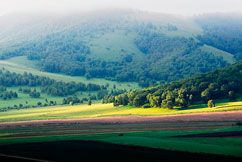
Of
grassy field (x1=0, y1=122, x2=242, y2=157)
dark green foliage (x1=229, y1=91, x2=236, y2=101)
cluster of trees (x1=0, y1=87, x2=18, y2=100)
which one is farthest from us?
cluster of trees (x1=0, y1=87, x2=18, y2=100)

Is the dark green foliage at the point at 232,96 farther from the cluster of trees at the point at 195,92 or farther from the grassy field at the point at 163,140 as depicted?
the grassy field at the point at 163,140

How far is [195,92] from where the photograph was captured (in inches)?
4218

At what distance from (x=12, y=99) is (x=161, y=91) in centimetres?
10423

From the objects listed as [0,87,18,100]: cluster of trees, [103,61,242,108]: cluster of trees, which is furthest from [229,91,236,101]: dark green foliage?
[0,87,18,100]: cluster of trees

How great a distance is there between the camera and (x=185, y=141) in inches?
1909

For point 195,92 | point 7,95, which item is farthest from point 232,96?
point 7,95

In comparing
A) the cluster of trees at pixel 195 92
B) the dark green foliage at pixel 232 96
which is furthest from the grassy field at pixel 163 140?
the dark green foliage at pixel 232 96

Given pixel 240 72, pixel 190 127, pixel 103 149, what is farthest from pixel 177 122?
pixel 240 72

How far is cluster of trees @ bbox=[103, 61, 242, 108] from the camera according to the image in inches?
3996

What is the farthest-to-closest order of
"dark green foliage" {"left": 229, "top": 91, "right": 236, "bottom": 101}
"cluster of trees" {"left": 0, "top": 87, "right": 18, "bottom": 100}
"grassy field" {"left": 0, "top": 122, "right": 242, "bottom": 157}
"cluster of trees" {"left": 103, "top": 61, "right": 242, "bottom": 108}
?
"cluster of trees" {"left": 0, "top": 87, "right": 18, "bottom": 100} → "cluster of trees" {"left": 103, "top": 61, "right": 242, "bottom": 108} → "dark green foliage" {"left": 229, "top": 91, "right": 236, "bottom": 101} → "grassy field" {"left": 0, "top": 122, "right": 242, "bottom": 157}

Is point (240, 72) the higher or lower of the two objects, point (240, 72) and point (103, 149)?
the higher

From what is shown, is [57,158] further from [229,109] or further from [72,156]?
[229,109]

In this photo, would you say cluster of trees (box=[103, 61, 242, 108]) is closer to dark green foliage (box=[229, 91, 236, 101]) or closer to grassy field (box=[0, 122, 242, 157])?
dark green foliage (box=[229, 91, 236, 101])

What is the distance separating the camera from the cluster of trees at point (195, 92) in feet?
333
